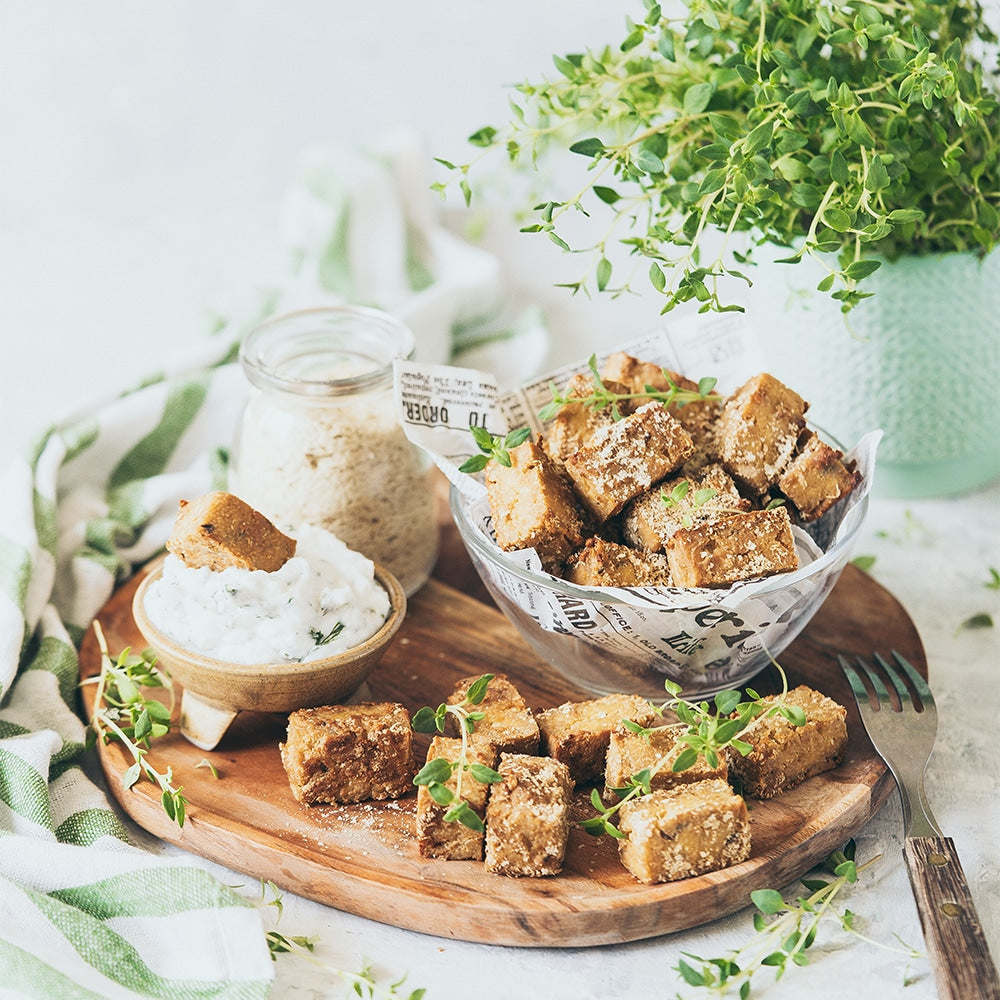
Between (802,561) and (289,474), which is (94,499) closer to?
(289,474)

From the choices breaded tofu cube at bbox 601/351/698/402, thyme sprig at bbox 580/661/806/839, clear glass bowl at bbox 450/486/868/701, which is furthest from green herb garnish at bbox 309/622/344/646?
breaded tofu cube at bbox 601/351/698/402

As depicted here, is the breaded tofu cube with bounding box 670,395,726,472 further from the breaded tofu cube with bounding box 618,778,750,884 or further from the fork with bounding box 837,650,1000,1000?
the breaded tofu cube with bounding box 618,778,750,884

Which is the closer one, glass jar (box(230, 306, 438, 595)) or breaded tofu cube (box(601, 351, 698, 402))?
breaded tofu cube (box(601, 351, 698, 402))

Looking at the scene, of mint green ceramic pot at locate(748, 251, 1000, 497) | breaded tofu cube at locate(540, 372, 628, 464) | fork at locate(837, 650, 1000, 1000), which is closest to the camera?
fork at locate(837, 650, 1000, 1000)

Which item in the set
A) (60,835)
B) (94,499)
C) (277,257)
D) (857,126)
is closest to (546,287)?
(277,257)

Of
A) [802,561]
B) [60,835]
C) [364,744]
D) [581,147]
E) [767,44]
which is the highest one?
[767,44]

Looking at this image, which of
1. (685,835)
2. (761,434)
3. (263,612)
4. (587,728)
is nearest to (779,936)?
(685,835)

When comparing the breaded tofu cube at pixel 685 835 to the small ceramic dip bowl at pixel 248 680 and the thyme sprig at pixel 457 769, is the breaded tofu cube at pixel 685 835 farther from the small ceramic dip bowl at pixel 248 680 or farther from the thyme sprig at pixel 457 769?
the small ceramic dip bowl at pixel 248 680

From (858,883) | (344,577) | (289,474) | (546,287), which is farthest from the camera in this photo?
(546,287)
